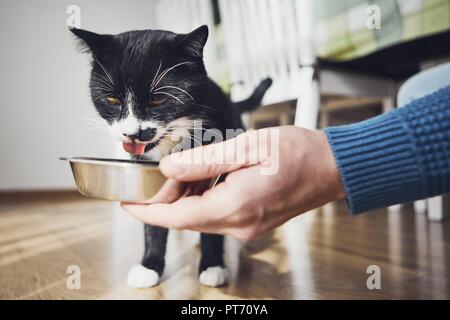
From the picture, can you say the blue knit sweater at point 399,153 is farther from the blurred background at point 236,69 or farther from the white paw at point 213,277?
the white paw at point 213,277

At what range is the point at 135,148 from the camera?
382 mm

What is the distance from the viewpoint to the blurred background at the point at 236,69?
0.39 metres

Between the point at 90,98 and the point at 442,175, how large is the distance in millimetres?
367

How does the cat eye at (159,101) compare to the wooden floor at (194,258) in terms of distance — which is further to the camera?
the wooden floor at (194,258)

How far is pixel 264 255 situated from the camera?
0.74m

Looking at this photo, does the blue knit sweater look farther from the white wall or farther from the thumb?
the white wall

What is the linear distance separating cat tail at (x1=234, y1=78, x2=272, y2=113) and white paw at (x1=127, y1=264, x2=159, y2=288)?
0.94ft

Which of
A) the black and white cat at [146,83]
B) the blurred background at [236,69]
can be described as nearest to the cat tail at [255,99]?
the blurred background at [236,69]

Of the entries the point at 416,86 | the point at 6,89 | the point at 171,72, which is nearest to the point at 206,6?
the point at 171,72

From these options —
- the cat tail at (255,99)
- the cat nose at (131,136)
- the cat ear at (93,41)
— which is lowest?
the cat nose at (131,136)

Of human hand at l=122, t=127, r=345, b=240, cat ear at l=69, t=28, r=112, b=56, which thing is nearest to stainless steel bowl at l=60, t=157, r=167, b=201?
human hand at l=122, t=127, r=345, b=240

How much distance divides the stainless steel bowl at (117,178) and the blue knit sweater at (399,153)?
181mm

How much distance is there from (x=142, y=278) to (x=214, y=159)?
0.98ft

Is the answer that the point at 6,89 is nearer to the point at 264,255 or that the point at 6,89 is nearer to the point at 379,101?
the point at 264,255
